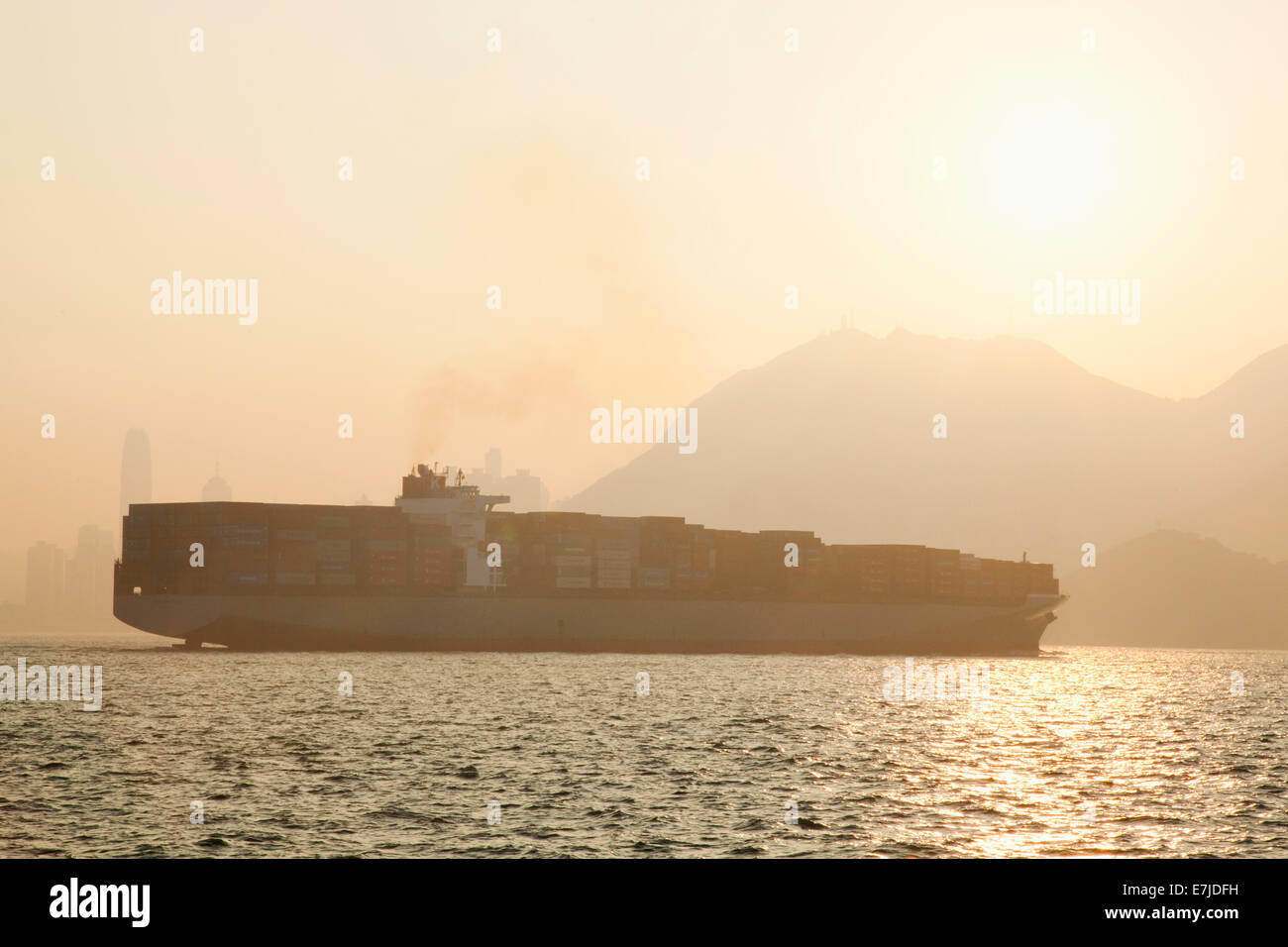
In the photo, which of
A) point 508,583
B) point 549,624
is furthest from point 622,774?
point 508,583

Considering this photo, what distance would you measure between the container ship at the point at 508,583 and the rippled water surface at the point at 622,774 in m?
32.6

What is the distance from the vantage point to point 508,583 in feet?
351

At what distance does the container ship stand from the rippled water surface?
107 feet

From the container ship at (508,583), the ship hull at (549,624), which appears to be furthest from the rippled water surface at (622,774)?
the container ship at (508,583)

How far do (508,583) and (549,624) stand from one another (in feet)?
18.6

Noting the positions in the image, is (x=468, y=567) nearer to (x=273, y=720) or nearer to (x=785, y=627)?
(x=785, y=627)

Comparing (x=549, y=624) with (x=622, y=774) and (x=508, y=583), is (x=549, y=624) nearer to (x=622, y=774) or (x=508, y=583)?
(x=508, y=583)

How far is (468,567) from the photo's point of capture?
350 ft

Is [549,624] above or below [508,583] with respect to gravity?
below

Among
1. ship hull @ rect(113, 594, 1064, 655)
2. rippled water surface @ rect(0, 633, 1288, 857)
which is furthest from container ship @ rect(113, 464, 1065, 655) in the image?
rippled water surface @ rect(0, 633, 1288, 857)

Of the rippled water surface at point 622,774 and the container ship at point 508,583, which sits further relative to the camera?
the container ship at point 508,583

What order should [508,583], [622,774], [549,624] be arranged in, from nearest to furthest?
1. [622,774]
2. [549,624]
3. [508,583]

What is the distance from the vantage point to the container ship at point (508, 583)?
330 ft

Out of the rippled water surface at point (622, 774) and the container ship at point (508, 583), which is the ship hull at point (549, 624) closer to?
the container ship at point (508, 583)
